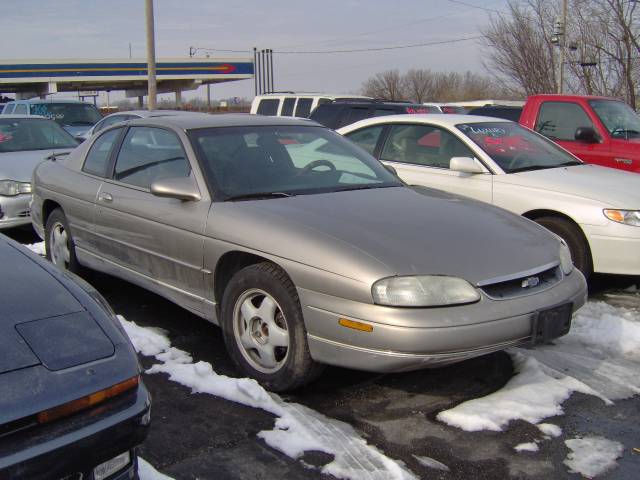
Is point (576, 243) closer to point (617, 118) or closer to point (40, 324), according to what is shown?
point (617, 118)

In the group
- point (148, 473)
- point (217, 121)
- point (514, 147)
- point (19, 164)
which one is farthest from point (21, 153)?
point (148, 473)

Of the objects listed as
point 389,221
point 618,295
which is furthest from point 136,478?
point 618,295

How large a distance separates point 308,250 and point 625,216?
10.2 ft

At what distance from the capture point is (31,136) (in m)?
9.44

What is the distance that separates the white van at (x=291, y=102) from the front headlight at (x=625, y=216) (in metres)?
8.40

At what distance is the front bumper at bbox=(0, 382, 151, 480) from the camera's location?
76.5 inches

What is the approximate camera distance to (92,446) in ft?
6.90

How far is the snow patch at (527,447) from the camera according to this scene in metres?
3.07

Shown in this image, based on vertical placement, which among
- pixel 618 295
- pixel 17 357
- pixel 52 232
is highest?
pixel 17 357

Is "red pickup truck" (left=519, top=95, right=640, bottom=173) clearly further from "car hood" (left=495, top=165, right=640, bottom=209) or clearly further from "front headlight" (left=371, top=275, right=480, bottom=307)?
"front headlight" (left=371, top=275, right=480, bottom=307)

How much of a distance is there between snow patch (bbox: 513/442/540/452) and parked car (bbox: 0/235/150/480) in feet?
5.57

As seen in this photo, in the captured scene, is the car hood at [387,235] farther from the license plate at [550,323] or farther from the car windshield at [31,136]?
the car windshield at [31,136]

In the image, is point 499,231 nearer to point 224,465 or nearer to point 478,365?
point 478,365

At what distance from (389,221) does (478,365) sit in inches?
43.0
